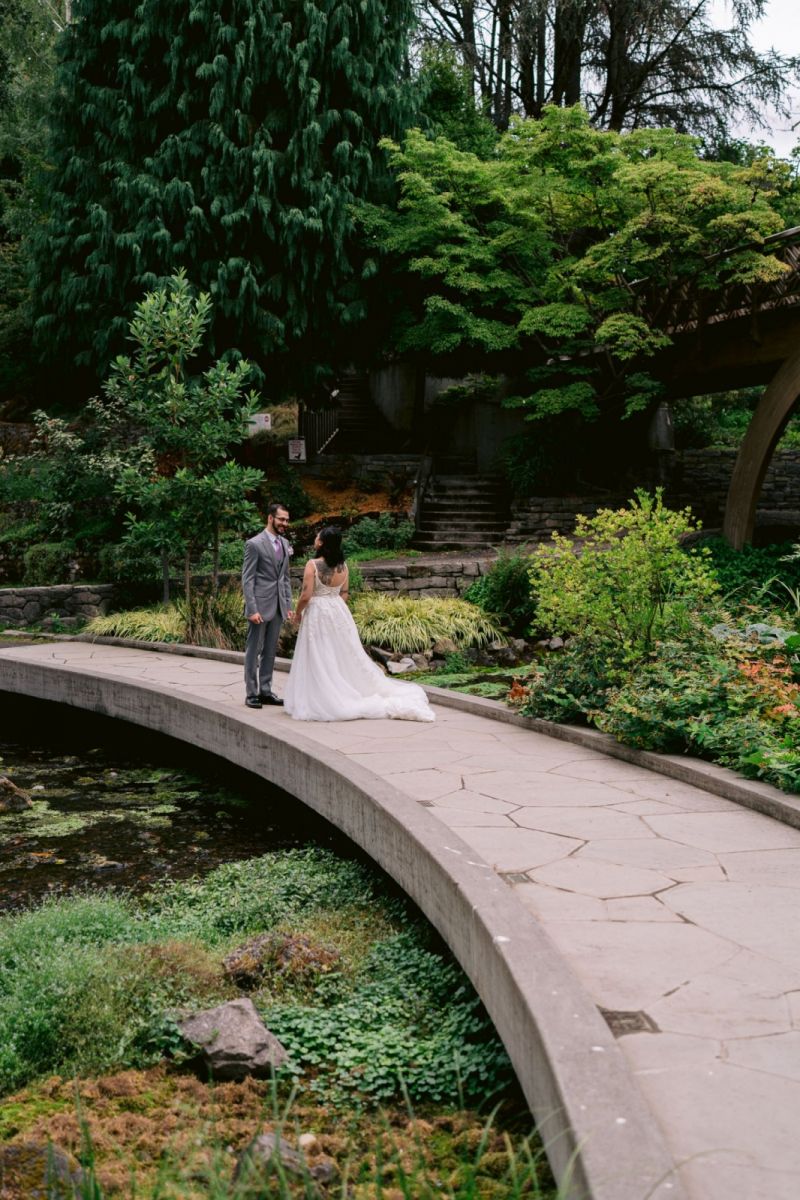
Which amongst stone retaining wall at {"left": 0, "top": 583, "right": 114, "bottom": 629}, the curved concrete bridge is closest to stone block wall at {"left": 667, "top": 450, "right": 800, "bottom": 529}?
stone retaining wall at {"left": 0, "top": 583, "right": 114, "bottom": 629}

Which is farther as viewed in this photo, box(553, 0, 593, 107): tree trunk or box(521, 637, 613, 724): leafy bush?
box(553, 0, 593, 107): tree trunk

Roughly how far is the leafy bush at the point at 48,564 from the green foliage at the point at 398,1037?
44.2 feet

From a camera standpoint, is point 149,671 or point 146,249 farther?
point 146,249

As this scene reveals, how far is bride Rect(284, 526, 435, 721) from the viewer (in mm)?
8758

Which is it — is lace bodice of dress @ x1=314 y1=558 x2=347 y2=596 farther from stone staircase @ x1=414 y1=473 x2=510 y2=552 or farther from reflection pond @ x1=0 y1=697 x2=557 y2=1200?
stone staircase @ x1=414 y1=473 x2=510 y2=552

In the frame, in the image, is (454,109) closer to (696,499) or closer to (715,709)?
(696,499)

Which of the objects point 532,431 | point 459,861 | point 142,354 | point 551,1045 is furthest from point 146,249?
point 551,1045

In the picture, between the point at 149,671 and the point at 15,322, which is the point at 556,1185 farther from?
the point at 15,322

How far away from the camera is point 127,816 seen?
8.34m

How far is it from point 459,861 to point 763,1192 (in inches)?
89.4

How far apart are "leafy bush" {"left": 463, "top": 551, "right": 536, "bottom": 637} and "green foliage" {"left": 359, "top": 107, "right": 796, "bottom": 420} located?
5380 mm

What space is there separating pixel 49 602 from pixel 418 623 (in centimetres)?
598

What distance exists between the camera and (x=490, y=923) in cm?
394

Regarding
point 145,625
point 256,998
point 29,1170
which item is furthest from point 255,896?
point 145,625
